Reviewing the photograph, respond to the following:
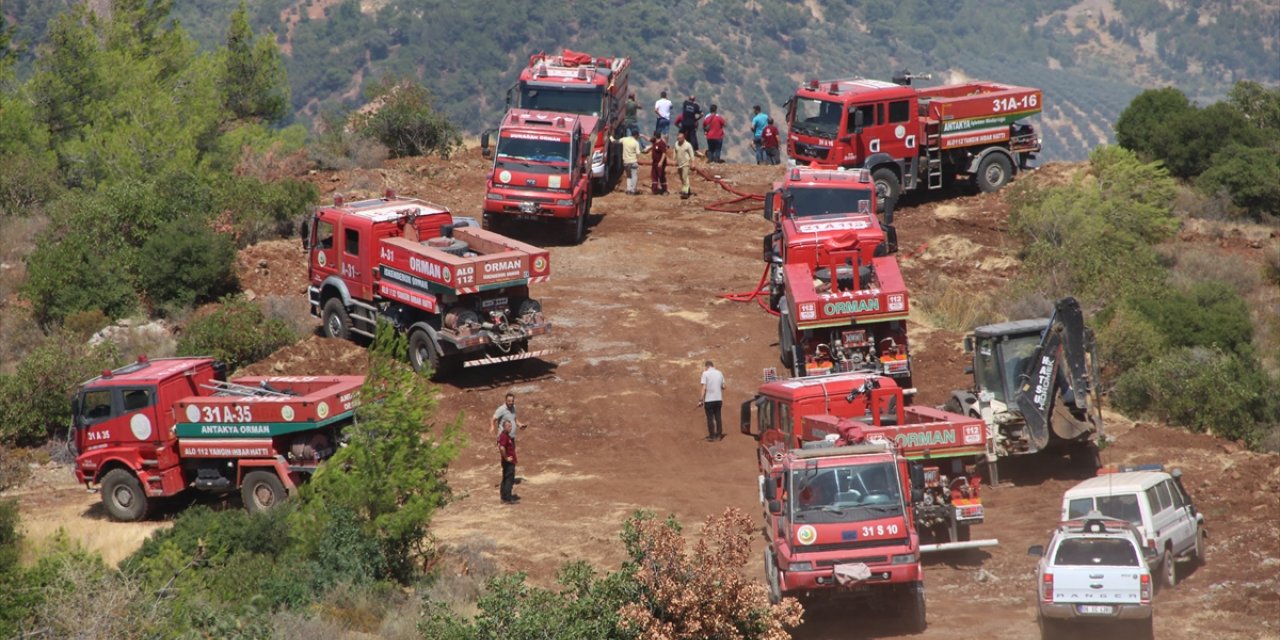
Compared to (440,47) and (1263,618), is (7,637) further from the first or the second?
(440,47)

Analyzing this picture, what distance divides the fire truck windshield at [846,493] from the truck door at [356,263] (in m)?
13.1

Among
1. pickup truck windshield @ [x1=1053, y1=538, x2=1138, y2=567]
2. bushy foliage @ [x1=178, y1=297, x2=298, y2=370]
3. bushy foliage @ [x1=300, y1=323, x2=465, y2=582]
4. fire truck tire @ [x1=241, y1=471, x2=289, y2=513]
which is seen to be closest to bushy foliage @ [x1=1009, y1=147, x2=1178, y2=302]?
bushy foliage @ [x1=178, y1=297, x2=298, y2=370]

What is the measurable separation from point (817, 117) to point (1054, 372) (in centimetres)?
1519

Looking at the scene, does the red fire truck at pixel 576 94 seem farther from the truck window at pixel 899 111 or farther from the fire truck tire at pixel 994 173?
the fire truck tire at pixel 994 173

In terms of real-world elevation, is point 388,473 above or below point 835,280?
below

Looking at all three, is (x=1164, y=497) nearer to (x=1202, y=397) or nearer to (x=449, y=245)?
(x=1202, y=397)

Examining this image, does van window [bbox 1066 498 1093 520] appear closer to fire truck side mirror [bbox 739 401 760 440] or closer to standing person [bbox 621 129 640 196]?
fire truck side mirror [bbox 739 401 760 440]

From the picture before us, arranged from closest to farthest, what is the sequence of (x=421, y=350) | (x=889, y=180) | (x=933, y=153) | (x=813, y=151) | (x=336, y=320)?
(x=421, y=350) < (x=336, y=320) < (x=813, y=151) < (x=889, y=180) < (x=933, y=153)

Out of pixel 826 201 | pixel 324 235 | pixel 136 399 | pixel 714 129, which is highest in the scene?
pixel 826 201

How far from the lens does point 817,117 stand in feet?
118

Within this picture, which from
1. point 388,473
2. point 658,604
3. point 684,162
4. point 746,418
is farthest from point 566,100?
point 658,604

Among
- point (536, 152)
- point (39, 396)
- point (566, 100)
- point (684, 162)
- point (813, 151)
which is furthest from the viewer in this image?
point (684, 162)

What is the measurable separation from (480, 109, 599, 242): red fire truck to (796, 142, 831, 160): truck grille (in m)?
5.39

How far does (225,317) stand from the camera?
96.8 ft
